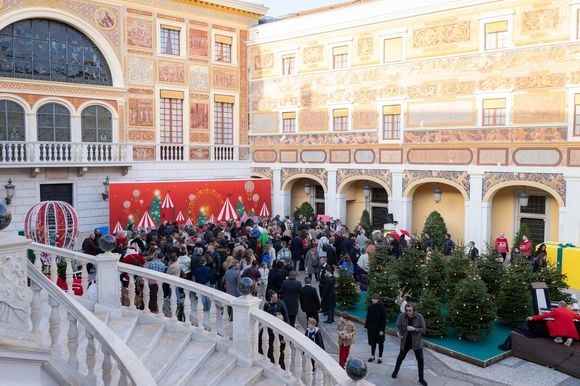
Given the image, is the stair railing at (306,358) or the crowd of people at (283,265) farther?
the crowd of people at (283,265)

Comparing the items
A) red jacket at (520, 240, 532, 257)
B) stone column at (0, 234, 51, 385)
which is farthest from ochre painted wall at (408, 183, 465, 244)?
stone column at (0, 234, 51, 385)

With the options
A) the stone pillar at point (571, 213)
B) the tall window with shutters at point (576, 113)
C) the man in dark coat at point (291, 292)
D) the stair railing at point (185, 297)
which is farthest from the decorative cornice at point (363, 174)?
the stair railing at point (185, 297)

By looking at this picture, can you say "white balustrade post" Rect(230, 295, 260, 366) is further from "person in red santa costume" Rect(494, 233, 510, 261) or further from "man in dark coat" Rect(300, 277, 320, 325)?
"person in red santa costume" Rect(494, 233, 510, 261)

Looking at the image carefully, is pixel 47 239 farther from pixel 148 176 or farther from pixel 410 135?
pixel 410 135

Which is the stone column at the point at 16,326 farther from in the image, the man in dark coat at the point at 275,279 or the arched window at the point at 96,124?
the arched window at the point at 96,124

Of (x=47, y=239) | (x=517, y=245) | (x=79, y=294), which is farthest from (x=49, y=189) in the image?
(x=517, y=245)

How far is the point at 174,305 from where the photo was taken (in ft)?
25.0

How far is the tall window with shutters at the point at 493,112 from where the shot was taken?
61.4ft

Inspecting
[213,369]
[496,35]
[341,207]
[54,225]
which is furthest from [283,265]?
[496,35]

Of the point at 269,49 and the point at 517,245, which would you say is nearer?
the point at 517,245

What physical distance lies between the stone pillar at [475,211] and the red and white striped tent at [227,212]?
9630 millimetres

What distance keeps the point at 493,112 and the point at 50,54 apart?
16.4 metres

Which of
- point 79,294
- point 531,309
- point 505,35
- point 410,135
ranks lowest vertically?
point 531,309

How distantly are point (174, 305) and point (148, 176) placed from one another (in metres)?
16.2
